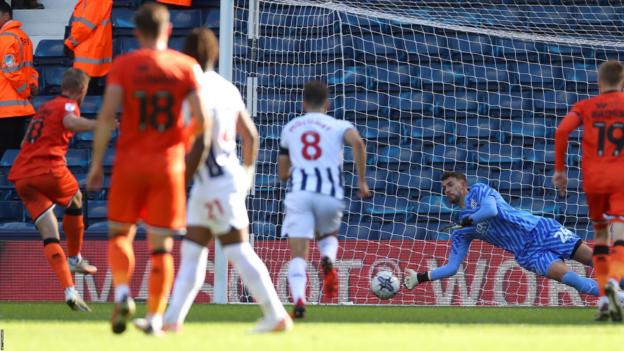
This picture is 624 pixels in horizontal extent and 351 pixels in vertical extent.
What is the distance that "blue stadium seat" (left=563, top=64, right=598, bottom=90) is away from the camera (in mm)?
13625

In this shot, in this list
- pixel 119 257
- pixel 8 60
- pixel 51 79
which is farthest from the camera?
pixel 51 79

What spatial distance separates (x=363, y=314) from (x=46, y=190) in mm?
2615

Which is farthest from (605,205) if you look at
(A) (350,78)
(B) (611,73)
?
(A) (350,78)

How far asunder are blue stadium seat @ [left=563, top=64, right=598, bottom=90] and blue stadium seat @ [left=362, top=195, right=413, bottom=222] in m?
2.13

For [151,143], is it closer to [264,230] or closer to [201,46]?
[201,46]

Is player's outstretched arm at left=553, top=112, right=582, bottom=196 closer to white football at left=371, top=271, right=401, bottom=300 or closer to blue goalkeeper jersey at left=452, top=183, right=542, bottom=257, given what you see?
blue goalkeeper jersey at left=452, top=183, right=542, bottom=257

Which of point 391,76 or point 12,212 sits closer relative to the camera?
point 391,76

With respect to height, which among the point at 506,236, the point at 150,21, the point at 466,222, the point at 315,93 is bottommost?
the point at 506,236

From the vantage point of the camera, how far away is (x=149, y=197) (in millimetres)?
6270

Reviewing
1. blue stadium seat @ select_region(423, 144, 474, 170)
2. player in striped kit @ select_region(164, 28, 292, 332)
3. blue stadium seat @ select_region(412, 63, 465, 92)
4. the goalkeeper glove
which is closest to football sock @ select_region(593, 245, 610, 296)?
the goalkeeper glove

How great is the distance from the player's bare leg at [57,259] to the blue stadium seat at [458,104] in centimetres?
515

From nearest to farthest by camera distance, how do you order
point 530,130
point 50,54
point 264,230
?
point 264,230 → point 530,130 → point 50,54

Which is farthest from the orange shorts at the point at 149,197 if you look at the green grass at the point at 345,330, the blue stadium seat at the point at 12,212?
the blue stadium seat at the point at 12,212

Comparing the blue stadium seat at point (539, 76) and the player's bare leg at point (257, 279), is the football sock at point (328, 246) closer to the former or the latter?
the player's bare leg at point (257, 279)
